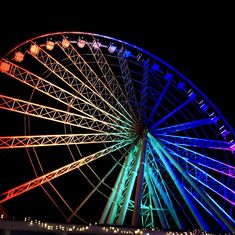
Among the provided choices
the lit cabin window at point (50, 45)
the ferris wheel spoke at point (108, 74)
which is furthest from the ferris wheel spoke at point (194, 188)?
the lit cabin window at point (50, 45)

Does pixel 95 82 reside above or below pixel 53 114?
above

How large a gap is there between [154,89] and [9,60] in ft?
26.8

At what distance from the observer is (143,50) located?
70.8 ft

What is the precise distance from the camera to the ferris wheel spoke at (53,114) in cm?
1830

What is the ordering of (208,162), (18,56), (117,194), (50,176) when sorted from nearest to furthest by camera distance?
1. (50,176)
2. (18,56)
3. (117,194)
4. (208,162)

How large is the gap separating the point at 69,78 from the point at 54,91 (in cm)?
143

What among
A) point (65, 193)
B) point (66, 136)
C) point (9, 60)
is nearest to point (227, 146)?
point (66, 136)

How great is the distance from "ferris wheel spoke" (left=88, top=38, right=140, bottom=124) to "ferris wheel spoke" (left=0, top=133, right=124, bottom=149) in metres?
1.88

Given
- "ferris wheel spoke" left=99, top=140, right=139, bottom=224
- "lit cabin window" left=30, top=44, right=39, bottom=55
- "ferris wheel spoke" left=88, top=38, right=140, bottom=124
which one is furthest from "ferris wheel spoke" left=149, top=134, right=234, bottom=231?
"lit cabin window" left=30, top=44, right=39, bottom=55

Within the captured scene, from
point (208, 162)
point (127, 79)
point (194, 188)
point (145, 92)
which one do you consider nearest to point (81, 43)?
point (127, 79)

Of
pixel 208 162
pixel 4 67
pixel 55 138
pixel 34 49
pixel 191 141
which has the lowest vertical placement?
pixel 208 162

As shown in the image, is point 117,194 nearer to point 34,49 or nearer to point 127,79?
point 127,79

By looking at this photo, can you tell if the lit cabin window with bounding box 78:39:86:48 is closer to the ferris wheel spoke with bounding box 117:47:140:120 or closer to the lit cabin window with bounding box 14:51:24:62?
the ferris wheel spoke with bounding box 117:47:140:120

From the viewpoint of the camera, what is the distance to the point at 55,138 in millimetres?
19359
